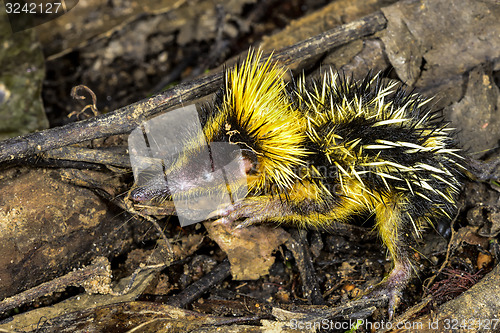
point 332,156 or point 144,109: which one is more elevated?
point 144,109

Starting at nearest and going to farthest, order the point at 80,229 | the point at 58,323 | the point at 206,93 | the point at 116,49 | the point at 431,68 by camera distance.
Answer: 1. the point at 58,323
2. the point at 80,229
3. the point at 206,93
4. the point at 431,68
5. the point at 116,49

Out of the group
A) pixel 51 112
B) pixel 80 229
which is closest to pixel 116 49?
pixel 51 112

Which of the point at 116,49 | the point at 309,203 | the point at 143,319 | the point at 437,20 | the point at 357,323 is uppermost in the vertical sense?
the point at 116,49

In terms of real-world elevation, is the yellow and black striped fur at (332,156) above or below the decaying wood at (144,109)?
below

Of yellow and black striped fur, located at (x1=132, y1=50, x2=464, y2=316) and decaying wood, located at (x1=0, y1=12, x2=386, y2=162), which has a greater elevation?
decaying wood, located at (x1=0, y1=12, x2=386, y2=162)

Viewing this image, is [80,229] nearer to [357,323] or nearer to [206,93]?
[206,93]

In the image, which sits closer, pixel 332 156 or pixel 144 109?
pixel 332 156

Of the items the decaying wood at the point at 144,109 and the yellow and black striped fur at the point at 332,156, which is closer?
the decaying wood at the point at 144,109

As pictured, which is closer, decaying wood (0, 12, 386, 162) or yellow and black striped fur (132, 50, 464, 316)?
decaying wood (0, 12, 386, 162)
